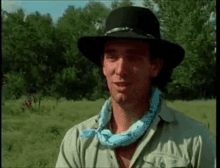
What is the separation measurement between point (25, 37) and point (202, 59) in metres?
17.8

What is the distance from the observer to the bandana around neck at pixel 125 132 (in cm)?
267

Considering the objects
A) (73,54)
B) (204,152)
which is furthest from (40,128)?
(73,54)

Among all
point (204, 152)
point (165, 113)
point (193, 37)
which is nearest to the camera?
point (204, 152)

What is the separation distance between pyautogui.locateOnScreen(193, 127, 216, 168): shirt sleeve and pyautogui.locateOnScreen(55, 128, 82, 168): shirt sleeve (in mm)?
1140

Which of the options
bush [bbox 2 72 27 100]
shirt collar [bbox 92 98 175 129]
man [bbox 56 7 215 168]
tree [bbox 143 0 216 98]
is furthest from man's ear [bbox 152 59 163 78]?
bush [bbox 2 72 27 100]

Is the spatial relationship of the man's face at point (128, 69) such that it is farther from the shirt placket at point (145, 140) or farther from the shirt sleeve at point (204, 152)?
the shirt sleeve at point (204, 152)

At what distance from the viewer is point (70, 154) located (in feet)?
9.38

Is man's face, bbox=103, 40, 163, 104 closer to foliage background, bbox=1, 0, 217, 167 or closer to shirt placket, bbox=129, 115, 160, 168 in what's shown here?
shirt placket, bbox=129, 115, 160, 168

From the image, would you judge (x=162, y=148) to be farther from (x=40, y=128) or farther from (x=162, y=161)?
(x=40, y=128)

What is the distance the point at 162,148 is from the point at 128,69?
32.7 inches

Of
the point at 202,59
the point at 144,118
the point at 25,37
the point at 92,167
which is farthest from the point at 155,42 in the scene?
the point at 25,37

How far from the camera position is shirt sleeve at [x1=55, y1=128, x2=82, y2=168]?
2.83 metres

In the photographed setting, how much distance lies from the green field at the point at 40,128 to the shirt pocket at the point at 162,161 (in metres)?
4.78

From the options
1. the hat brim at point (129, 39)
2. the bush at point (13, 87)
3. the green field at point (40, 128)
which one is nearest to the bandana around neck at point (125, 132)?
the hat brim at point (129, 39)
